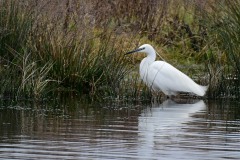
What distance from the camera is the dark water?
27.1ft

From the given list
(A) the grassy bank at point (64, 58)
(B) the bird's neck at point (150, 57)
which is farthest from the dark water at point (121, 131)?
(B) the bird's neck at point (150, 57)

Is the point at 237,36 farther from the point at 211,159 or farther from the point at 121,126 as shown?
the point at 211,159

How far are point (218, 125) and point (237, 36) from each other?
3823 mm

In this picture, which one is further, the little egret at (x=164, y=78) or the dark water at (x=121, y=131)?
the little egret at (x=164, y=78)

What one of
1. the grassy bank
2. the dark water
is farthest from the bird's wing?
the dark water

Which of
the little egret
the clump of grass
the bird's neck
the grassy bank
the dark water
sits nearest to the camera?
the dark water

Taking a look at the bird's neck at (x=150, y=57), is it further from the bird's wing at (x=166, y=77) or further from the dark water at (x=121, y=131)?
the dark water at (x=121, y=131)

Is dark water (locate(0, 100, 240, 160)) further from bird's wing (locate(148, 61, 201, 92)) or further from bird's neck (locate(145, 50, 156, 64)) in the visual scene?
bird's neck (locate(145, 50, 156, 64))

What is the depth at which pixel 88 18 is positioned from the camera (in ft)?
47.9

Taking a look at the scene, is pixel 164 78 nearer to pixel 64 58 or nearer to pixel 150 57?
pixel 150 57

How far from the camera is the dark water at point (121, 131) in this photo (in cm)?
827

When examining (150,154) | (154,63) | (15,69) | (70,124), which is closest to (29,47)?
(15,69)

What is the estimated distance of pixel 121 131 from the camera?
391 inches

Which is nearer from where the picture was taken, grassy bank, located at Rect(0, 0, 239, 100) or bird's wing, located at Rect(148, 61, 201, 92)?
grassy bank, located at Rect(0, 0, 239, 100)
